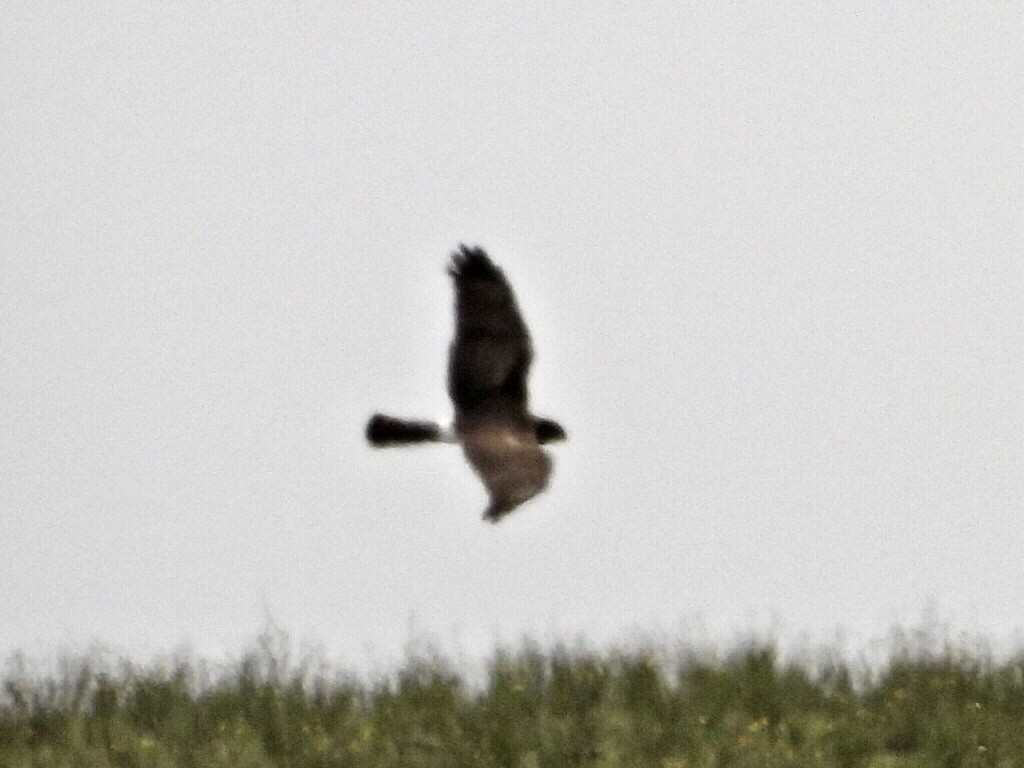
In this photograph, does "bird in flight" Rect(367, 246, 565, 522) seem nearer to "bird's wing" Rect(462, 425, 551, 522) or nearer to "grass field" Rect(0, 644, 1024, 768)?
"bird's wing" Rect(462, 425, 551, 522)

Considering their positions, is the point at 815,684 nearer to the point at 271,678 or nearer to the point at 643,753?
the point at 643,753

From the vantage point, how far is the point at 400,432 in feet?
33.9

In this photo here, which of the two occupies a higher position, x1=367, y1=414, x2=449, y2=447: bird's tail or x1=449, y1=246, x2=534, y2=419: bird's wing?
x1=449, y1=246, x2=534, y2=419: bird's wing

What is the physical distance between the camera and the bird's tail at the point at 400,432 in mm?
10250

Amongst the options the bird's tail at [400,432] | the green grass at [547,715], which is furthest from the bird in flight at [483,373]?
the green grass at [547,715]

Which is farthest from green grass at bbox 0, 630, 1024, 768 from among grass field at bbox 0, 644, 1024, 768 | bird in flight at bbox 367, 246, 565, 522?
bird in flight at bbox 367, 246, 565, 522

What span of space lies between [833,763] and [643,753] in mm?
708

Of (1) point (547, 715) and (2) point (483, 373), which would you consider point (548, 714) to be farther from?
(2) point (483, 373)

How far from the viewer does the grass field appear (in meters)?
11.7

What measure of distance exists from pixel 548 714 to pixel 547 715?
0.10ft

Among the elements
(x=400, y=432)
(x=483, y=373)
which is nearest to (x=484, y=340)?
(x=483, y=373)

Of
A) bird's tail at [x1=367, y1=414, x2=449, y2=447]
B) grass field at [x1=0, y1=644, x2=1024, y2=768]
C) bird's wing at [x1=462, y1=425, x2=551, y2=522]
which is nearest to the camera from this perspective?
bird's wing at [x1=462, y1=425, x2=551, y2=522]

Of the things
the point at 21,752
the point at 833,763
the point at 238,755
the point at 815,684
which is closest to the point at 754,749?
the point at 833,763

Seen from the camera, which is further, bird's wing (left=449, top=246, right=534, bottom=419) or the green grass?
the green grass
